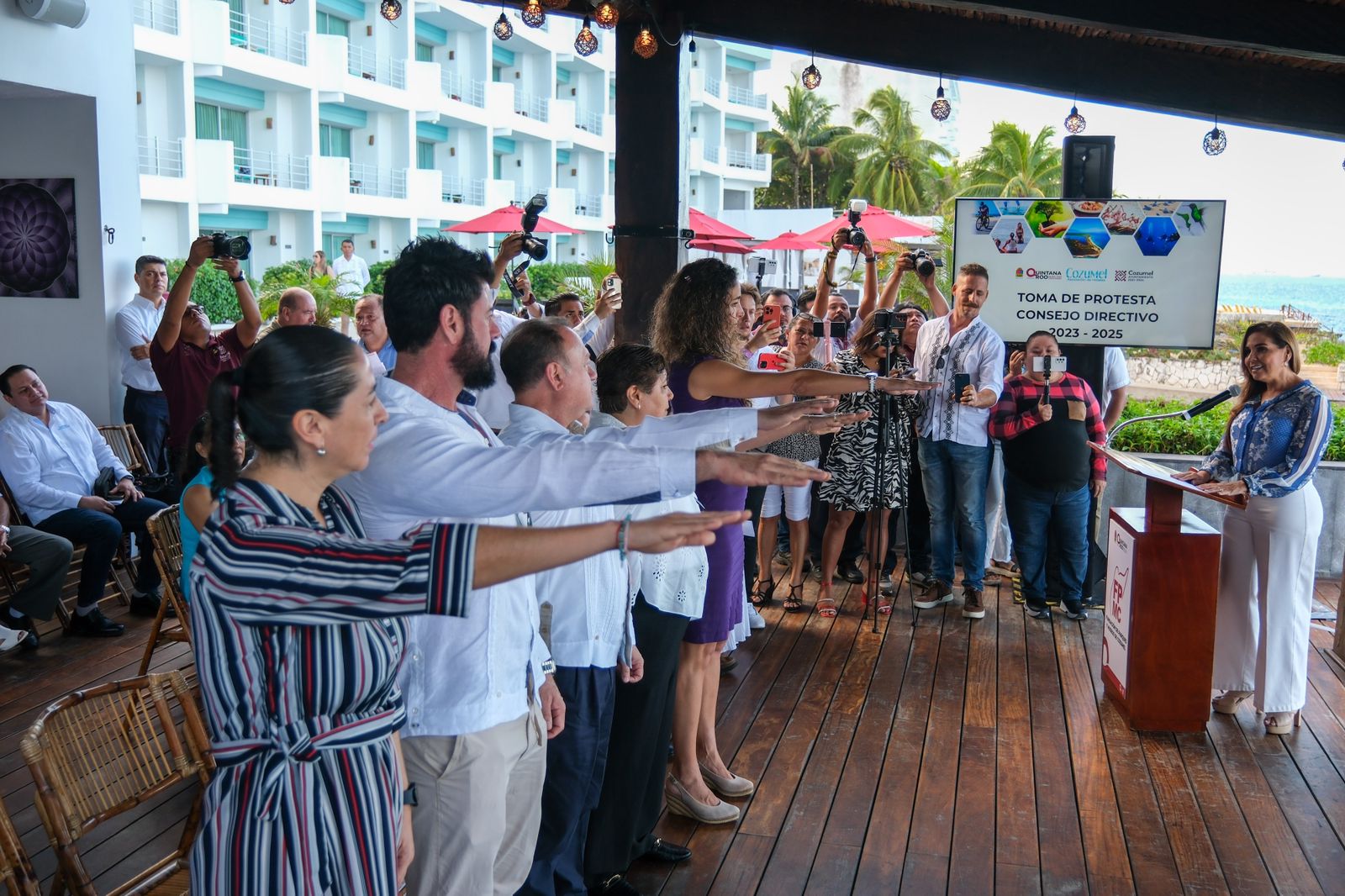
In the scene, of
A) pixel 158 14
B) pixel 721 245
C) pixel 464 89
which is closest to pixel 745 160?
pixel 464 89

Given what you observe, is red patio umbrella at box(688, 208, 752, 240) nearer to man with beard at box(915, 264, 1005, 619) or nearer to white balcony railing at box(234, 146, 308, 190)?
man with beard at box(915, 264, 1005, 619)

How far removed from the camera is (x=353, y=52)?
23.6 metres

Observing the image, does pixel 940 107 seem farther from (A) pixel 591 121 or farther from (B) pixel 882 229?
(A) pixel 591 121

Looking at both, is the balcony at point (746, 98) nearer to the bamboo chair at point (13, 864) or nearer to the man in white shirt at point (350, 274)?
the man in white shirt at point (350, 274)

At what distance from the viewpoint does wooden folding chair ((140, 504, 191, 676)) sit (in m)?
4.21

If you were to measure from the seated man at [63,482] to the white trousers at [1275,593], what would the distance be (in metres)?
4.94

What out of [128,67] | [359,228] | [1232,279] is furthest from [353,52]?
[1232,279]

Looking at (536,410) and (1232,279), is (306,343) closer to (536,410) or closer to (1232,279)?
(536,410)

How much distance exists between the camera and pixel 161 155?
18.5 m

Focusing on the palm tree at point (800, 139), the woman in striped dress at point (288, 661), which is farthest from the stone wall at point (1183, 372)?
the palm tree at point (800, 139)

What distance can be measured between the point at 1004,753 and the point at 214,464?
3303 millimetres

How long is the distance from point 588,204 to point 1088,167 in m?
27.4

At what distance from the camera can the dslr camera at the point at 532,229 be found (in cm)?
452

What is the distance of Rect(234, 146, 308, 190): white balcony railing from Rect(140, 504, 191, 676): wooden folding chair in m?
17.6
